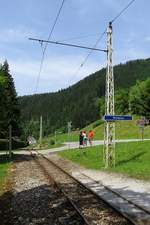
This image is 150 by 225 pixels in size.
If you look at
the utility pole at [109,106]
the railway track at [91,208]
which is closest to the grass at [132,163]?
the utility pole at [109,106]

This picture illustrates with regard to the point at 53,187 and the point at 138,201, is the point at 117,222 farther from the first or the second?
the point at 53,187

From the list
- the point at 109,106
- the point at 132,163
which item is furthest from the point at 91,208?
the point at 132,163

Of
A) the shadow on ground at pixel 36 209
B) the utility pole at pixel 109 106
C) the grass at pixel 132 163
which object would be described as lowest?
the shadow on ground at pixel 36 209

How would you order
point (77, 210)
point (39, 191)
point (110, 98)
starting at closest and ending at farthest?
point (77, 210) → point (39, 191) → point (110, 98)

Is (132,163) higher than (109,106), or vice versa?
(109,106)

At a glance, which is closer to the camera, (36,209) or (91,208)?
(91,208)

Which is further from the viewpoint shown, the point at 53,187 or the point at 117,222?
the point at 53,187

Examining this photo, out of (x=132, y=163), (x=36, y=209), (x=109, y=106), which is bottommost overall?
(x=36, y=209)

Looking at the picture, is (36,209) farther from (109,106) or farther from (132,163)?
(132,163)

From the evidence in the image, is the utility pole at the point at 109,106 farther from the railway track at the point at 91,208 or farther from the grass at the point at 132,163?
the railway track at the point at 91,208

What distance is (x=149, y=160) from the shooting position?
27547mm

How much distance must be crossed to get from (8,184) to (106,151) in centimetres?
756

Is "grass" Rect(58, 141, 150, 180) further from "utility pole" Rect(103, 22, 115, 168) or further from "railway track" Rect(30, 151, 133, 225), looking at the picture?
"railway track" Rect(30, 151, 133, 225)

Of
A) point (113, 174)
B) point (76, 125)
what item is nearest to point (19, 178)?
point (113, 174)
